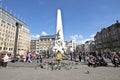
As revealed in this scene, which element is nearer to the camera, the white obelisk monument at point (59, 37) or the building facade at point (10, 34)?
the white obelisk monument at point (59, 37)

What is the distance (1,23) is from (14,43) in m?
18.6

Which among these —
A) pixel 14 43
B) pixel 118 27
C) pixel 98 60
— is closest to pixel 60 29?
pixel 98 60

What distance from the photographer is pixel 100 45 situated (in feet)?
373

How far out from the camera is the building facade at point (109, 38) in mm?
87681

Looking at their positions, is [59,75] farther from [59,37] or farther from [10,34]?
[10,34]

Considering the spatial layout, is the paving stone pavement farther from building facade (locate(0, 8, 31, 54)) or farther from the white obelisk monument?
building facade (locate(0, 8, 31, 54))

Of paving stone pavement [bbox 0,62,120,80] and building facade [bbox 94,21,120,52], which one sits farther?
building facade [bbox 94,21,120,52]

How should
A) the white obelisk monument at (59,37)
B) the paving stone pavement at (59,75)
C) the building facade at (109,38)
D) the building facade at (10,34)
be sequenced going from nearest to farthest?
the paving stone pavement at (59,75), the white obelisk monument at (59,37), the building facade at (10,34), the building facade at (109,38)

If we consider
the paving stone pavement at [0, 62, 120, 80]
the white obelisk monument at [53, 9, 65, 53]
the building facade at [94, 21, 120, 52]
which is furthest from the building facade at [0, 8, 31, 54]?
the paving stone pavement at [0, 62, 120, 80]

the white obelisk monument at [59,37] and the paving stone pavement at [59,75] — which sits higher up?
the white obelisk monument at [59,37]

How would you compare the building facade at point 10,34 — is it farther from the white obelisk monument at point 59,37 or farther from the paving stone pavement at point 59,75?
the paving stone pavement at point 59,75

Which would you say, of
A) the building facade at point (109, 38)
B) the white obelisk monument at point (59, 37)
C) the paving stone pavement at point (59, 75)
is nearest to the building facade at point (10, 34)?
the white obelisk monument at point (59, 37)

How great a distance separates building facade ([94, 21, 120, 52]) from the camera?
87.7m

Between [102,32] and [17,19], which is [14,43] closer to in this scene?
[17,19]
